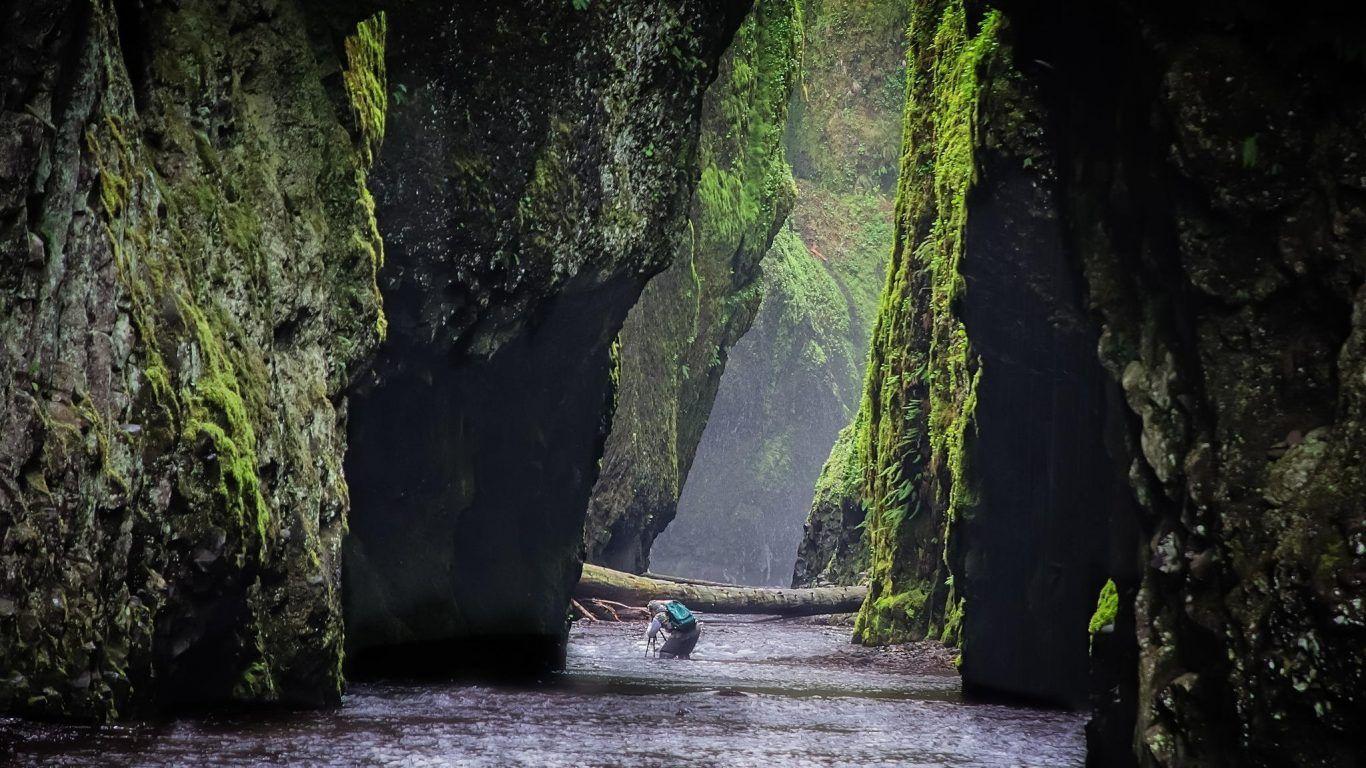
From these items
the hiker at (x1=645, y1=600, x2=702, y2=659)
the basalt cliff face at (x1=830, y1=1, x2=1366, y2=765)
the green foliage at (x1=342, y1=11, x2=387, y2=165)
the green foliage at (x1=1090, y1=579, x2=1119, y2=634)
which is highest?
the green foliage at (x1=342, y1=11, x2=387, y2=165)

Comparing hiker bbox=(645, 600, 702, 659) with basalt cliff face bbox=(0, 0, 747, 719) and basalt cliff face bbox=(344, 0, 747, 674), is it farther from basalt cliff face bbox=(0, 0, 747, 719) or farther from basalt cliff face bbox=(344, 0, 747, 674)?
basalt cliff face bbox=(344, 0, 747, 674)

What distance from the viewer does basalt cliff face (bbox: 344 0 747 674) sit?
1509cm

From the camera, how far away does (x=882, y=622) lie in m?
23.8

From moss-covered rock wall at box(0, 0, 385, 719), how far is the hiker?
980 cm

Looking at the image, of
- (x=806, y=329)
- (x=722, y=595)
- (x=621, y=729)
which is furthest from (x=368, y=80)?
(x=806, y=329)

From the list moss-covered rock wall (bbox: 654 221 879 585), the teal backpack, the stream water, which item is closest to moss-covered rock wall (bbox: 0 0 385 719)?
the stream water

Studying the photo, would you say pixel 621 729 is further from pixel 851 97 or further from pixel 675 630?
pixel 851 97

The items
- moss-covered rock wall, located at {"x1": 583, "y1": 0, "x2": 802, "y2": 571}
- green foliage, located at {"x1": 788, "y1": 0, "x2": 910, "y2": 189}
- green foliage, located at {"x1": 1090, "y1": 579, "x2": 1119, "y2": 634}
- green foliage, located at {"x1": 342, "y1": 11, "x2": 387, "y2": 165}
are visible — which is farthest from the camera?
green foliage, located at {"x1": 788, "y1": 0, "x2": 910, "y2": 189}

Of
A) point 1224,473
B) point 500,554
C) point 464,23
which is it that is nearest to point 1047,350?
point 1224,473

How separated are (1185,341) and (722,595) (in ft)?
70.4

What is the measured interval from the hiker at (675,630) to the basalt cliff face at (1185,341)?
288 inches

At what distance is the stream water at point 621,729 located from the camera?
27.6 feet

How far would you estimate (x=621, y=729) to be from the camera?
11.3 m

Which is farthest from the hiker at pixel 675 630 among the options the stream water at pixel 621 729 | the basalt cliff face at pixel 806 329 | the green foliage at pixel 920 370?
the basalt cliff face at pixel 806 329
